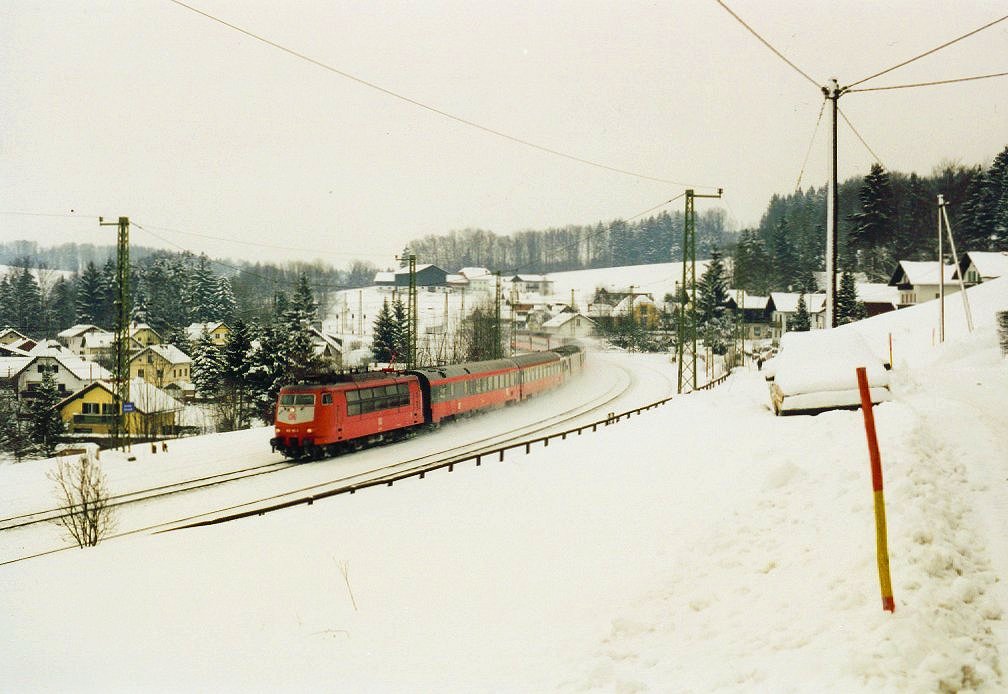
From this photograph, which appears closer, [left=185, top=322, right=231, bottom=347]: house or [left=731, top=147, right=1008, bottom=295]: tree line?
[left=731, top=147, right=1008, bottom=295]: tree line

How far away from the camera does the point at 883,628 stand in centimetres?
421

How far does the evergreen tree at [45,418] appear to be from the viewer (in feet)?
126

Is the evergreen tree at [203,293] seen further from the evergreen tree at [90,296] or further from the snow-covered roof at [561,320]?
the snow-covered roof at [561,320]

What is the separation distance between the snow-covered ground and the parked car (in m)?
2.16

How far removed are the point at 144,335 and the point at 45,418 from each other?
1617 centimetres

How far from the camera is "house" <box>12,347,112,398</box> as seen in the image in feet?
134

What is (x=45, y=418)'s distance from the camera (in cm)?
3884

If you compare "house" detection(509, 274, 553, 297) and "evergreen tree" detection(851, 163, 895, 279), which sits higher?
"house" detection(509, 274, 553, 297)

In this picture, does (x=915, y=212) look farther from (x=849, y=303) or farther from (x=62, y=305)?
(x=62, y=305)

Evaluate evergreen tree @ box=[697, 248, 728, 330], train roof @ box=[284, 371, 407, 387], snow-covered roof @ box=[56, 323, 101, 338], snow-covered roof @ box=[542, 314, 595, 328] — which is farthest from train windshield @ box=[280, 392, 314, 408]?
snow-covered roof @ box=[542, 314, 595, 328]

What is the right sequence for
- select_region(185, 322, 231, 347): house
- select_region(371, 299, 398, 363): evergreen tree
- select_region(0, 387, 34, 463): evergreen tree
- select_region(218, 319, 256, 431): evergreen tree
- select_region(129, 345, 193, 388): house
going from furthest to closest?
select_region(371, 299, 398, 363): evergreen tree, select_region(185, 322, 231, 347): house, select_region(129, 345, 193, 388): house, select_region(218, 319, 256, 431): evergreen tree, select_region(0, 387, 34, 463): evergreen tree

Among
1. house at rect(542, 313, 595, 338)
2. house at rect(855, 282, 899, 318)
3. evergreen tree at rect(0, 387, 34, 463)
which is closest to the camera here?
house at rect(855, 282, 899, 318)

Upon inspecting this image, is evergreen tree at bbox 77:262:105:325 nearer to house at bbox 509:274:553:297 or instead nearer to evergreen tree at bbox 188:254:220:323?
evergreen tree at bbox 188:254:220:323

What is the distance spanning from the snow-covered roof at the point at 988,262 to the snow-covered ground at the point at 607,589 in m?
10.1
